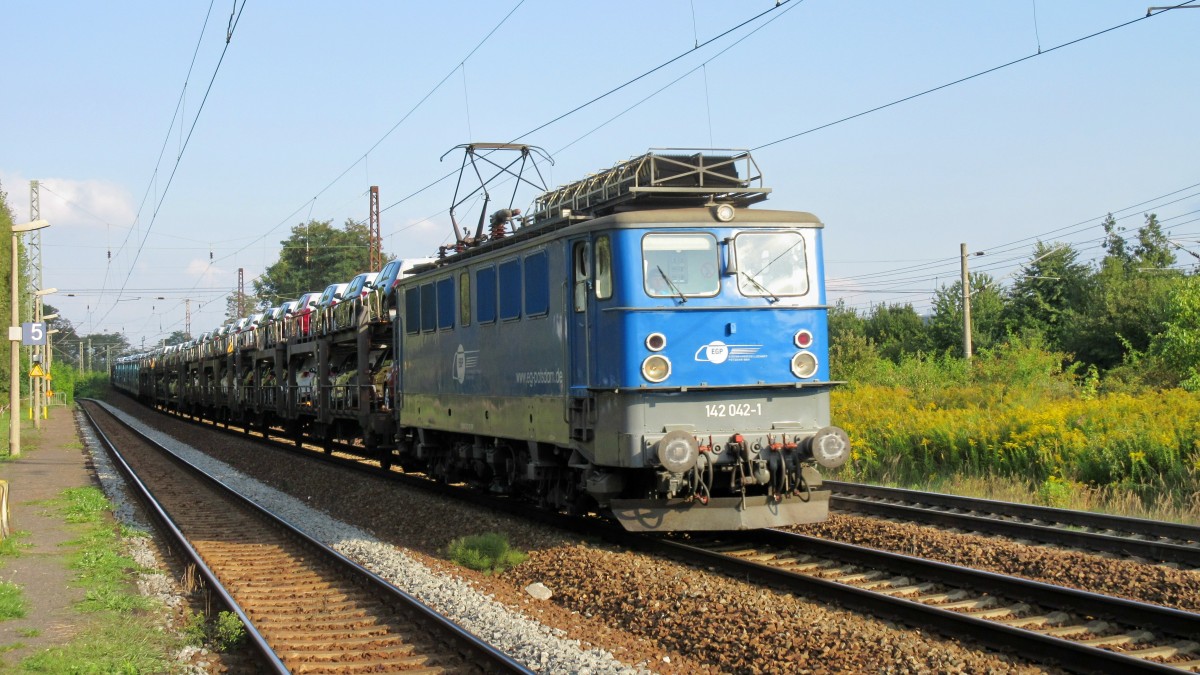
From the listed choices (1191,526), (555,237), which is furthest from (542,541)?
(1191,526)

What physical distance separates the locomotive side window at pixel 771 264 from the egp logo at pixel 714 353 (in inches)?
23.6

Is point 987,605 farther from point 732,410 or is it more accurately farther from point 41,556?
point 41,556

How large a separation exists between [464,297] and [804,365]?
5.10 m

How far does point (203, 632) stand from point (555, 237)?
16.7 ft

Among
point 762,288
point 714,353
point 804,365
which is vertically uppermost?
point 762,288

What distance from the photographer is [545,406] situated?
38.6ft

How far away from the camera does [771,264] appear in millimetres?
10922

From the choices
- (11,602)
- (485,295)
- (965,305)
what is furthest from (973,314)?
(11,602)

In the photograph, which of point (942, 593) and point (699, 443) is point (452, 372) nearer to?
point (699, 443)

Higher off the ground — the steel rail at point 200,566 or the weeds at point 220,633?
the steel rail at point 200,566

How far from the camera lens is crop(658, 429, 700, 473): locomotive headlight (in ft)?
32.2

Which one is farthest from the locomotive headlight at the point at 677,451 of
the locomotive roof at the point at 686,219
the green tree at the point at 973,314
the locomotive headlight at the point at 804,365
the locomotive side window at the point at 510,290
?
the green tree at the point at 973,314

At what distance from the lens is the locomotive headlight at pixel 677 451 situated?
9.82m

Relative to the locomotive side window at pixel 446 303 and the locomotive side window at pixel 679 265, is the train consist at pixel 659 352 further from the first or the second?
the locomotive side window at pixel 446 303
